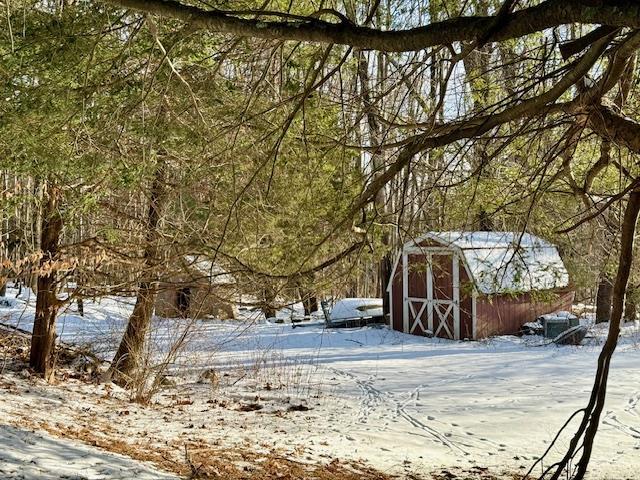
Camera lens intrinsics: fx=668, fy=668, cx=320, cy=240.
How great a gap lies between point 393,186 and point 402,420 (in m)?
3.73

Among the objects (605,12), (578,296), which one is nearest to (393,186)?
(605,12)

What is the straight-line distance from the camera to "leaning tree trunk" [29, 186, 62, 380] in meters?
9.46

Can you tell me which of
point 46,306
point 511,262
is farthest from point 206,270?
point 46,306

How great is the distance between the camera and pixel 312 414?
984 cm

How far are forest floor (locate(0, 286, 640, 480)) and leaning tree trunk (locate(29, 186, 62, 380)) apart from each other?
37 cm

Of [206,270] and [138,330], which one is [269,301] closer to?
[206,270]

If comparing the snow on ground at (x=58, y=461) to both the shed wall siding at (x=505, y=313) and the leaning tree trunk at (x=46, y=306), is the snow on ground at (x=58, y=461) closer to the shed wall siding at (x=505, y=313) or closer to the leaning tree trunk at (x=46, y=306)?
the leaning tree trunk at (x=46, y=306)

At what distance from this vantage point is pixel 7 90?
524 centimetres

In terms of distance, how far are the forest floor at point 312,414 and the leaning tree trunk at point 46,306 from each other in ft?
1.21

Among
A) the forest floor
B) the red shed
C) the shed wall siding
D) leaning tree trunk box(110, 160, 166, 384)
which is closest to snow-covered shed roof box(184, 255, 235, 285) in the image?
the forest floor

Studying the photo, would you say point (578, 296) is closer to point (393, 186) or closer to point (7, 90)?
point (393, 186)

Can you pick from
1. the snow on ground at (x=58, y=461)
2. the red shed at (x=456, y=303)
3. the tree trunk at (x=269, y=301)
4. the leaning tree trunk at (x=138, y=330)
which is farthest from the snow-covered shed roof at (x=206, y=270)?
the red shed at (x=456, y=303)

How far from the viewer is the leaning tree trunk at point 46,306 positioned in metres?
9.46

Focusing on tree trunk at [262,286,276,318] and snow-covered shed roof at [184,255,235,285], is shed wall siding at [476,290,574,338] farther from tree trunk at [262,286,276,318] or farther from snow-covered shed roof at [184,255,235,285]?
tree trunk at [262,286,276,318]
